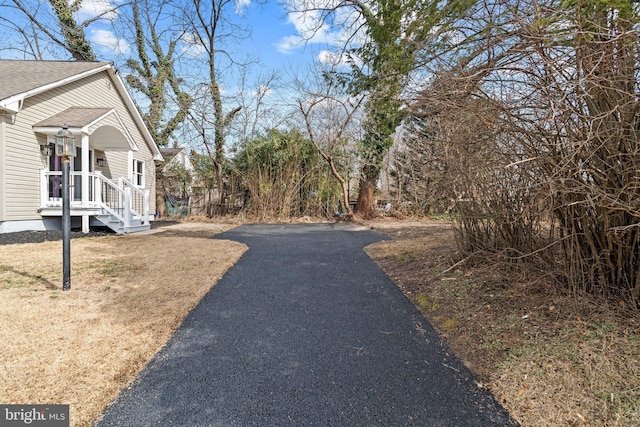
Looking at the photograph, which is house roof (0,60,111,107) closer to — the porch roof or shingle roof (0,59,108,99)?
shingle roof (0,59,108,99)

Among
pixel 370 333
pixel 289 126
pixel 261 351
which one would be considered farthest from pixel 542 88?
pixel 289 126

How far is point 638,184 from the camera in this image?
2.38 metres

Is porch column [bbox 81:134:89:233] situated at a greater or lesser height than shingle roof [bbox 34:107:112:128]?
lesser

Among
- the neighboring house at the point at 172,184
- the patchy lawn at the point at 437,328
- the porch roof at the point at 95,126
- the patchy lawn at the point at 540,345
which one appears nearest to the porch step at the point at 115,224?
the porch roof at the point at 95,126

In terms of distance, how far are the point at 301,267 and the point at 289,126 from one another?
Answer: 11083 mm

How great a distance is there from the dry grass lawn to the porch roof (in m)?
3.63

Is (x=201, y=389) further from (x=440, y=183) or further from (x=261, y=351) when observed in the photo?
(x=440, y=183)

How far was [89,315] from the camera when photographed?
11.2 ft

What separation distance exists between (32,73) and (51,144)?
2417 millimetres

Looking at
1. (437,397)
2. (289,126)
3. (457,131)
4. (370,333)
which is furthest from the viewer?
(289,126)

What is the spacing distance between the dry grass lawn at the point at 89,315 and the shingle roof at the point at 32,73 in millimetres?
4518

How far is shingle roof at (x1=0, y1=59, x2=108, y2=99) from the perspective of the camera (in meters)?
8.40

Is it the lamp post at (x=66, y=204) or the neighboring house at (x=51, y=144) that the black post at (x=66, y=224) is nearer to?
the lamp post at (x=66, y=204)

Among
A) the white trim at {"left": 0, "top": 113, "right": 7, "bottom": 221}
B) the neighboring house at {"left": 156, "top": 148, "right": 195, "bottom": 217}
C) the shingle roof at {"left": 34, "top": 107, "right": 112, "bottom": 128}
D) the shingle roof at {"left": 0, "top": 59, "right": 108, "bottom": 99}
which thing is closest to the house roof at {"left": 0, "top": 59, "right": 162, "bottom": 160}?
the shingle roof at {"left": 0, "top": 59, "right": 108, "bottom": 99}
